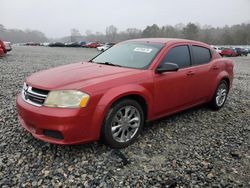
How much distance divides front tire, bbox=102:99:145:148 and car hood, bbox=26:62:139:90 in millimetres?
453

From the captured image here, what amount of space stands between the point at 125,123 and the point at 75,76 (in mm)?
998

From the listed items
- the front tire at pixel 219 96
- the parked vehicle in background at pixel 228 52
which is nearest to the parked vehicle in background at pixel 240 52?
the parked vehicle in background at pixel 228 52

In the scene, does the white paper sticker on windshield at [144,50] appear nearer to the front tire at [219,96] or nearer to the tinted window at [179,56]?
the tinted window at [179,56]

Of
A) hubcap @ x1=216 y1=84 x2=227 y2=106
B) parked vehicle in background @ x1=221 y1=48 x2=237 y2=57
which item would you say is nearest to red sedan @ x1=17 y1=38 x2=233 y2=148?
hubcap @ x1=216 y1=84 x2=227 y2=106

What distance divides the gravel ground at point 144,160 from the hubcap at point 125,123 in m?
0.20

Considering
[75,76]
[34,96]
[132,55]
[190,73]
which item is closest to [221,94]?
[190,73]

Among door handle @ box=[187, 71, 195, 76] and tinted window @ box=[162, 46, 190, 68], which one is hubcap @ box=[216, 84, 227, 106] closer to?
door handle @ box=[187, 71, 195, 76]

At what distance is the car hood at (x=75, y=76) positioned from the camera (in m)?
3.73

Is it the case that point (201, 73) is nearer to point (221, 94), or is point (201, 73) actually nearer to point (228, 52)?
point (221, 94)

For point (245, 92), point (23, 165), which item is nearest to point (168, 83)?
point (23, 165)

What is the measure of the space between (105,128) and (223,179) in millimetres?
1635

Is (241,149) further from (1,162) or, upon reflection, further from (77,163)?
(1,162)

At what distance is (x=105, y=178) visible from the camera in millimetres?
3334

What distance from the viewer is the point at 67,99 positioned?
358 centimetres
